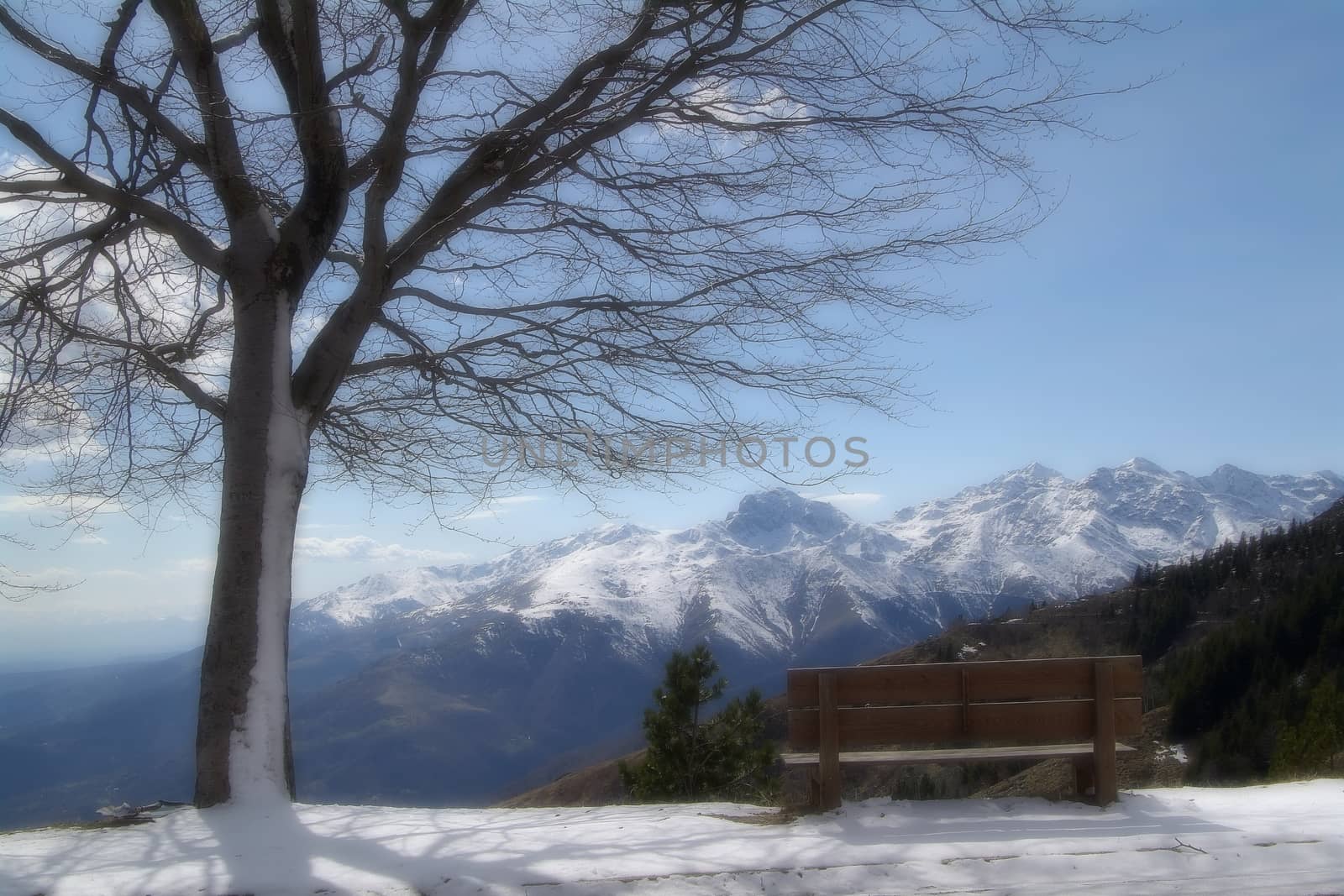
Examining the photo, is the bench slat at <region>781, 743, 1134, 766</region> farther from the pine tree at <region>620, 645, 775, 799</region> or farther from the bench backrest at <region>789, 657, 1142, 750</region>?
the pine tree at <region>620, 645, 775, 799</region>

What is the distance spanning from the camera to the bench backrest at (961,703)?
20.4 ft

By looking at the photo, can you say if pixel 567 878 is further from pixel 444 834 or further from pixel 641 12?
pixel 641 12

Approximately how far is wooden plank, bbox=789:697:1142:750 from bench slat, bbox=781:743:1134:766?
0.09m

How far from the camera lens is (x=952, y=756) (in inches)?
251

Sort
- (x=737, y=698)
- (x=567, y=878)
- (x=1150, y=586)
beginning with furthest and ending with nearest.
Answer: (x=1150, y=586) < (x=737, y=698) < (x=567, y=878)

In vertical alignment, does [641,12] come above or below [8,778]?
above

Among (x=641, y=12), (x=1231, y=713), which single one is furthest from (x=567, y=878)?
(x=1231, y=713)

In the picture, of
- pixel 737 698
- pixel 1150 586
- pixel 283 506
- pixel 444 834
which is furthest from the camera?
pixel 1150 586

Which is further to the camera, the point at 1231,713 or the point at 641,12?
the point at 1231,713

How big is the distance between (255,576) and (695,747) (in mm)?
9288

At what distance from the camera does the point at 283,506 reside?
259 inches

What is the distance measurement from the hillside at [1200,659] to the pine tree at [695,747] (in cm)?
185

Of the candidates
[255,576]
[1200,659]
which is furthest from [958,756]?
[1200,659]

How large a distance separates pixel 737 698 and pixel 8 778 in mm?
154153
